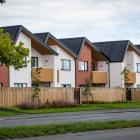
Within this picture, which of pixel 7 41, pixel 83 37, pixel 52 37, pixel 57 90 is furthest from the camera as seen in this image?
pixel 83 37

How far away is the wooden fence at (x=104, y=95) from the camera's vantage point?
188 feet

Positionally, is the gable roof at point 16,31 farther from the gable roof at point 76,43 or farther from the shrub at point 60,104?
the gable roof at point 76,43

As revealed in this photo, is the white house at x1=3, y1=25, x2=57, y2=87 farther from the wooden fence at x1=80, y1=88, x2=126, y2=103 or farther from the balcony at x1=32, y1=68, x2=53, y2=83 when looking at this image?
the wooden fence at x1=80, y1=88, x2=126, y2=103

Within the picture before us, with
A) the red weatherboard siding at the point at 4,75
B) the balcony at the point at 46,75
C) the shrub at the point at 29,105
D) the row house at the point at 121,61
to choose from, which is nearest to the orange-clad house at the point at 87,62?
the row house at the point at 121,61

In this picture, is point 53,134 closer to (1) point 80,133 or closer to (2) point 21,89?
(1) point 80,133

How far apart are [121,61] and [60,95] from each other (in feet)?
68.8

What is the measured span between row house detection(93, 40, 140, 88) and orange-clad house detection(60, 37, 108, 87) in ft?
3.59

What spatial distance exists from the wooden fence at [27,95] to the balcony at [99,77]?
1440 cm

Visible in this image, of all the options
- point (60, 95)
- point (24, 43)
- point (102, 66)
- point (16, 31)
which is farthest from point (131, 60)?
point (16, 31)

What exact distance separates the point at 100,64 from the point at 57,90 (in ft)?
70.3

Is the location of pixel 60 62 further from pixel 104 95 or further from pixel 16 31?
pixel 16 31

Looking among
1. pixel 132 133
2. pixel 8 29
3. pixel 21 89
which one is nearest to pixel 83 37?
pixel 8 29

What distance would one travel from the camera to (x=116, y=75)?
72.1m

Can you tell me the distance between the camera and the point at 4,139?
18844 millimetres
